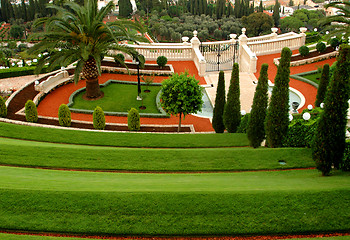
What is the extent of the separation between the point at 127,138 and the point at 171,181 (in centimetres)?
647

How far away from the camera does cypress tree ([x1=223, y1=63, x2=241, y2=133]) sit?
1845cm

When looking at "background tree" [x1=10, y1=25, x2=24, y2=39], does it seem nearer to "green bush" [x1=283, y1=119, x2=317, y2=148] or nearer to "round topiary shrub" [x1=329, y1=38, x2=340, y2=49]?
"round topiary shrub" [x1=329, y1=38, x2=340, y2=49]

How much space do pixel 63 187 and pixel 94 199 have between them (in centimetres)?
143

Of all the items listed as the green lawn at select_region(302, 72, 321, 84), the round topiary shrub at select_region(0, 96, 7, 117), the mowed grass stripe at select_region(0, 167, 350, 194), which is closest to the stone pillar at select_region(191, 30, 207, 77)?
the green lawn at select_region(302, 72, 321, 84)

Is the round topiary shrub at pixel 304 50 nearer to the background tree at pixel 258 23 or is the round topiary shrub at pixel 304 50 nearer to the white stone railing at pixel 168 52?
the white stone railing at pixel 168 52

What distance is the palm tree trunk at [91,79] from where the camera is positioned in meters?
25.4

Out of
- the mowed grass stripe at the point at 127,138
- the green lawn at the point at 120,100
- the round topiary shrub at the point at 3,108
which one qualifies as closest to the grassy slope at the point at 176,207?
the mowed grass stripe at the point at 127,138

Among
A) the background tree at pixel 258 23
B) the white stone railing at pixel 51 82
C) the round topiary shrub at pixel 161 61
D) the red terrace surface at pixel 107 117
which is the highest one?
the background tree at pixel 258 23

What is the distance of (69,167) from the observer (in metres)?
14.8

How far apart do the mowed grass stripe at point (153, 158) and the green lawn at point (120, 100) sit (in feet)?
31.0

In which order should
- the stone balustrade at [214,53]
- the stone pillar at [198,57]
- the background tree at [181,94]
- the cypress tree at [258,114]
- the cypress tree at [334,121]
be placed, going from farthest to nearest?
the stone balustrade at [214,53] < the stone pillar at [198,57] < the background tree at [181,94] < the cypress tree at [258,114] < the cypress tree at [334,121]

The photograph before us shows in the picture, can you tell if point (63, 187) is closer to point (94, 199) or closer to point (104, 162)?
point (94, 199)

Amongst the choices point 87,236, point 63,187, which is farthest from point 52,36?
A: point 87,236

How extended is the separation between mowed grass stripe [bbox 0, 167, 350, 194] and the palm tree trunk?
40.6ft
